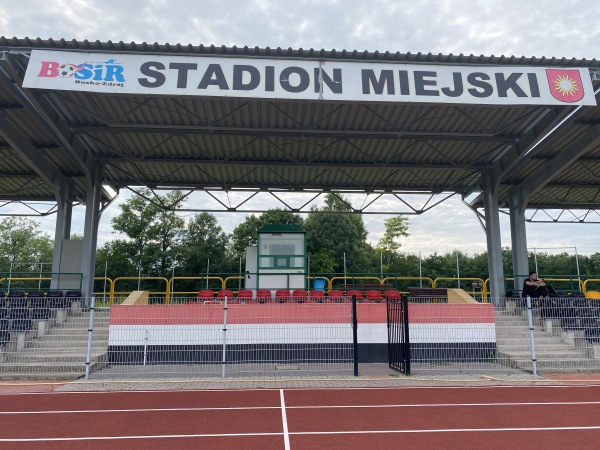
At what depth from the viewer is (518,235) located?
19.0 meters

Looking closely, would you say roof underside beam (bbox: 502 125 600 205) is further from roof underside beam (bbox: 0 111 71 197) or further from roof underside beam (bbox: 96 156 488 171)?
roof underside beam (bbox: 0 111 71 197)

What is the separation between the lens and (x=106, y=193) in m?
18.8

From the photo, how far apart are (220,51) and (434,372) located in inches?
388

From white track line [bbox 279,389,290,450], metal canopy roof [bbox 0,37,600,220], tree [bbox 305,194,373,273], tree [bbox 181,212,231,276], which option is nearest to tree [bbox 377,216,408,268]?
tree [bbox 305,194,373,273]

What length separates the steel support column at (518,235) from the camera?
60.7ft

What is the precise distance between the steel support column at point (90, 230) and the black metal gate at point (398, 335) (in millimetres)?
Answer: 11181

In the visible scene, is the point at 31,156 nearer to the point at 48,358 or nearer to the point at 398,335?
the point at 48,358

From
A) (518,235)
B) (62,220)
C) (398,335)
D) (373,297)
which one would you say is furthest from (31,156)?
(518,235)

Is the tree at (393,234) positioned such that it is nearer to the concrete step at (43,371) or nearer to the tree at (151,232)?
the tree at (151,232)

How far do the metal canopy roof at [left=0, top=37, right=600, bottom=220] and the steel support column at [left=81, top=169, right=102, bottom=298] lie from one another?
2.39 feet

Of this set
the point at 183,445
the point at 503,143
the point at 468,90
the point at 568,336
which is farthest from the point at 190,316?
the point at 503,143

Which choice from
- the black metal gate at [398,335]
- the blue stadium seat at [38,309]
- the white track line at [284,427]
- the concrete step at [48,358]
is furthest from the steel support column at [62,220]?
the black metal gate at [398,335]

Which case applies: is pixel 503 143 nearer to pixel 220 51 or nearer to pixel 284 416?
pixel 220 51

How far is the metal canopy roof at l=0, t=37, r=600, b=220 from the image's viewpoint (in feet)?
38.0
